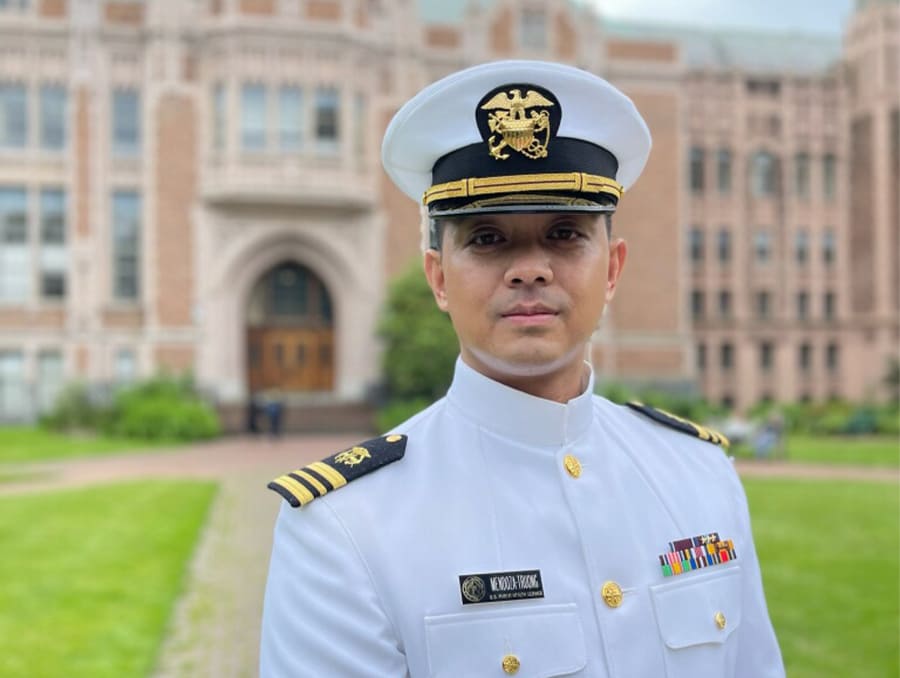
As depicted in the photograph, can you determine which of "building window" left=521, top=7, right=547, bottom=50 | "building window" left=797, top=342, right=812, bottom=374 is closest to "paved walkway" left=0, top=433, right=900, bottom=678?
"building window" left=521, top=7, right=547, bottom=50

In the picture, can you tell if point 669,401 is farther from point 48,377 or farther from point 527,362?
point 527,362

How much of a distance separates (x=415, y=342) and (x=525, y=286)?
78.8 feet

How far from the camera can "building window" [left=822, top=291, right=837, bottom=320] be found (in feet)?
123

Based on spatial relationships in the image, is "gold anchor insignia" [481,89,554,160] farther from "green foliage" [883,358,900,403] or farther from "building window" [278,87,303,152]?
"green foliage" [883,358,900,403]

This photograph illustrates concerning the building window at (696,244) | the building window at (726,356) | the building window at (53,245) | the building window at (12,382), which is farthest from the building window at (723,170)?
the building window at (12,382)

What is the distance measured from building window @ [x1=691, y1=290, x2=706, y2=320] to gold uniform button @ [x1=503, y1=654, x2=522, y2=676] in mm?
35773

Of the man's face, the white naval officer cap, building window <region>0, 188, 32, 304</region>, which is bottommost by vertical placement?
the man's face

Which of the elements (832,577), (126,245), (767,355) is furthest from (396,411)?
(767,355)

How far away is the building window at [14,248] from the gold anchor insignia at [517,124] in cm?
2887

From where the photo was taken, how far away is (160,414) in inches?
976

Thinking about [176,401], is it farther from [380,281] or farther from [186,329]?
[380,281]

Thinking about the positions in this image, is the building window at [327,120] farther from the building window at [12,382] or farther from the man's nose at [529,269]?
the man's nose at [529,269]

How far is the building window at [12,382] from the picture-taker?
2794cm

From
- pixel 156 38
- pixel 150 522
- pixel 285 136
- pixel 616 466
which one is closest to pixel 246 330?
pixel 285 136
